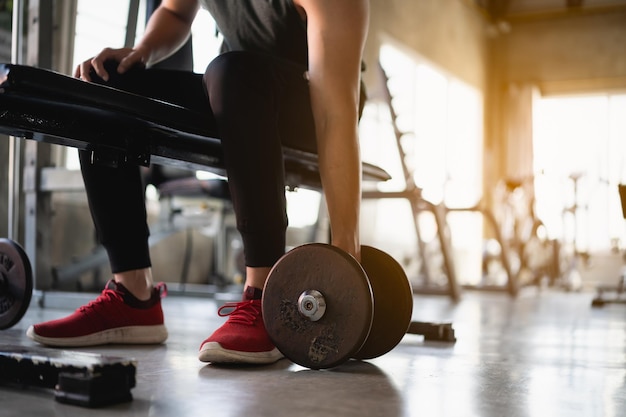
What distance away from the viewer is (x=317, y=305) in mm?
976

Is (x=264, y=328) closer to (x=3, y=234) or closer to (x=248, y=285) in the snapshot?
(x=248, y=285)

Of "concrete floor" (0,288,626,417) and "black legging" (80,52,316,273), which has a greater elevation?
"black legging" (80,52,316,273)

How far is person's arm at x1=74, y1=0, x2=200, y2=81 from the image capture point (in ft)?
4.20

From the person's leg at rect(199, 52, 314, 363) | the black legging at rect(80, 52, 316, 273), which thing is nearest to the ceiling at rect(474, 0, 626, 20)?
the black legging at rect(80, 52, 316, 273)

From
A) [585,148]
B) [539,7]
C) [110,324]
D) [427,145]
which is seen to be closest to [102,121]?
[110,324]

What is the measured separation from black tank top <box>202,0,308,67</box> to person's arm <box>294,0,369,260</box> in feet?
0.42

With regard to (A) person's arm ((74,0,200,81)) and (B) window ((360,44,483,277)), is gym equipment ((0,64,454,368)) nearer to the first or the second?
(A) person's arm ((74,0,200,81))

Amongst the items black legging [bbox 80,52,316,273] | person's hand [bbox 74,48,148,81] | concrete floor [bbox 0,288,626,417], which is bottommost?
concrete floor [bbox 0,288,626,417]

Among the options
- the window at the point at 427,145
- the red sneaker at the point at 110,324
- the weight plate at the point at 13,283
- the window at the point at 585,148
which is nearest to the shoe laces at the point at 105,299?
the red sneaker at the point at 110,324

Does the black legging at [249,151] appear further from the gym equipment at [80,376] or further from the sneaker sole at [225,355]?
the gym equipment at [80,376]

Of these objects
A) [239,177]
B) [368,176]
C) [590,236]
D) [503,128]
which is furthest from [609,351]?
[503,128]

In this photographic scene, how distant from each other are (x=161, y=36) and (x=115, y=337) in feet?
2.00

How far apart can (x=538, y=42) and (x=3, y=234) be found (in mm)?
8947

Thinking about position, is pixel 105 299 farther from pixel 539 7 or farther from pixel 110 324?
pixel 539 7
